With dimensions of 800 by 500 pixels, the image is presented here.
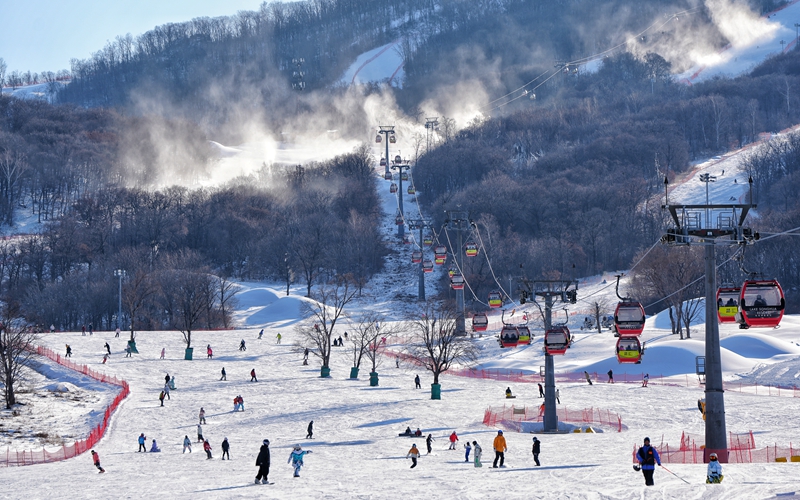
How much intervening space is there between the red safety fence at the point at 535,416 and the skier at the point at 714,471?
1814 cm

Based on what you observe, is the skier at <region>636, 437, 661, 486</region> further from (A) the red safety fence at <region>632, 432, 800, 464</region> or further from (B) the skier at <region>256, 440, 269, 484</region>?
(B) the skier at <region>256, 440, 269, 484</region>

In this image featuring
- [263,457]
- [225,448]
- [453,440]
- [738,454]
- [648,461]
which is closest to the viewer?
[648,461]

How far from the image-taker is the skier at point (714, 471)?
21484 millimetres

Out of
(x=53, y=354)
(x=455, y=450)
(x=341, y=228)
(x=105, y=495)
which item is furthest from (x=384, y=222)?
(x=105, y=495)

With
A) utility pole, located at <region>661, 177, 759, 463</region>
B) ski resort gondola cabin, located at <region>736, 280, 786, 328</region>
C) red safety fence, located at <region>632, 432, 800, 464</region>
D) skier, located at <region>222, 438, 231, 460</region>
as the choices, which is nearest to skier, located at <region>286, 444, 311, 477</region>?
skier, located at <region>222, 438, 231, 460</region>

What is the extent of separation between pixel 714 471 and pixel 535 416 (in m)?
21.1

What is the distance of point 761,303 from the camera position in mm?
25438

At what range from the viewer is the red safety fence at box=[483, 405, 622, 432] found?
133ft

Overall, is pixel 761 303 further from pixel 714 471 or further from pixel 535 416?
pixel 535 416

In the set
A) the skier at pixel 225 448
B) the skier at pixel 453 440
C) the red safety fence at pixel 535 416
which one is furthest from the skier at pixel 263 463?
the red safety fence at pixel 535 416

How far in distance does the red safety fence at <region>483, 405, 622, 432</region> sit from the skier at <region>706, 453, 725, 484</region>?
59.5 feet

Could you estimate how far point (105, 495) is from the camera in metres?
25.7

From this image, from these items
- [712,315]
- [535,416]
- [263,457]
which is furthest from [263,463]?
[535,416]

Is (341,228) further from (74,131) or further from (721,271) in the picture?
(74,131)
